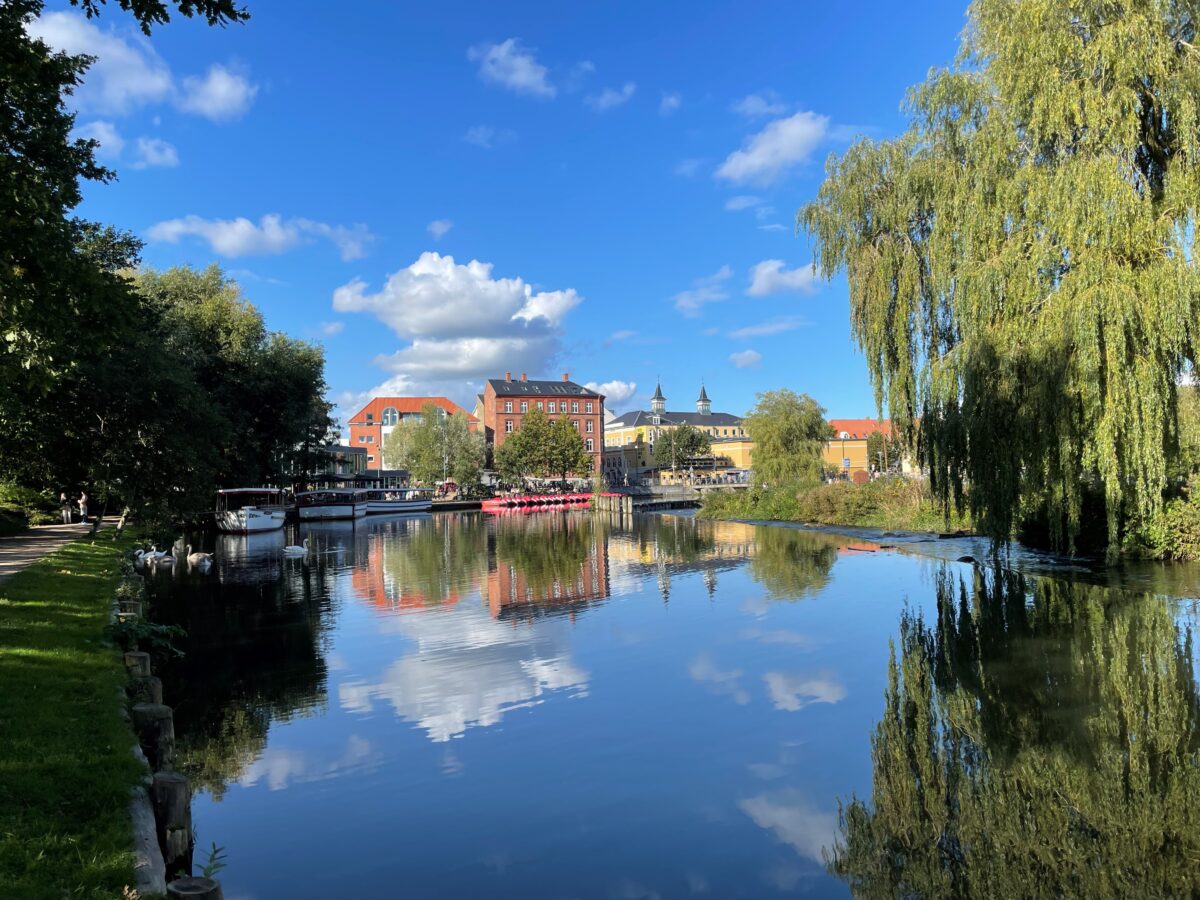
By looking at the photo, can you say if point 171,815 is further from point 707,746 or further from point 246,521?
point 246,521

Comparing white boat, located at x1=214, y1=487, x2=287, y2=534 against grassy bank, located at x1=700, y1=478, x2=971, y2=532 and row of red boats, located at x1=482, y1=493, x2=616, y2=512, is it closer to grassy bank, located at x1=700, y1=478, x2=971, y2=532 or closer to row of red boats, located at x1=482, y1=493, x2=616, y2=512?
row of red boats, located at x1=482, y1=493, x2=616, y2=512

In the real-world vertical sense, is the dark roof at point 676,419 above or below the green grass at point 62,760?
above

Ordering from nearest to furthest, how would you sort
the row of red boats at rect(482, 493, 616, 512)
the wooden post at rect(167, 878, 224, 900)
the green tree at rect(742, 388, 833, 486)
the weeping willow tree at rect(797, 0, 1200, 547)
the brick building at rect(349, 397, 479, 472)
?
the wooden post at rect(167, 878, 224, 900)
the weeping willow tree at rect(797, 0, 1200, 547)
the green tree at rect(742, 388, 833, 486)
the row of red boats at rect(482, 493, 616, 512)
the brick building at rect(349, 397, 479, 472)

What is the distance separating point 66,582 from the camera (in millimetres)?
14164

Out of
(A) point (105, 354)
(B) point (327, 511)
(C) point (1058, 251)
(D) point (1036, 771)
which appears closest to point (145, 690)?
(A) point (105, 354)

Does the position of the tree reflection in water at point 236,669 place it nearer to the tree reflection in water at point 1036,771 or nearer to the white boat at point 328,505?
the tree reflection in water at point 1036,771

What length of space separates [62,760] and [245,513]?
1532 inches

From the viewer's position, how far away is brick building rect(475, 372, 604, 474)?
353ft

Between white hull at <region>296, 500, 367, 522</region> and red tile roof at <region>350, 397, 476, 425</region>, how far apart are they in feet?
189

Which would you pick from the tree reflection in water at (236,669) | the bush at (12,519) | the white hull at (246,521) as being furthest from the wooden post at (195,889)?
Answer: the white hull at (246,521)

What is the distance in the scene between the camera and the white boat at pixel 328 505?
5925 centimetres

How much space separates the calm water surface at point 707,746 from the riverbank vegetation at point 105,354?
4.96 meters

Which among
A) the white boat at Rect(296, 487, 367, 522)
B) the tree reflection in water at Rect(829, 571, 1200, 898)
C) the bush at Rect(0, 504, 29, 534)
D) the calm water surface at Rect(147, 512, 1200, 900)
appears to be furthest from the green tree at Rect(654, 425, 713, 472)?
the tree reflection in water at Rect(829, 571, 1200, 898)

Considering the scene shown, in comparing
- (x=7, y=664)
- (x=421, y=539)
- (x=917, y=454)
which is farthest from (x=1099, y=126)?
(x=421, y=539)
